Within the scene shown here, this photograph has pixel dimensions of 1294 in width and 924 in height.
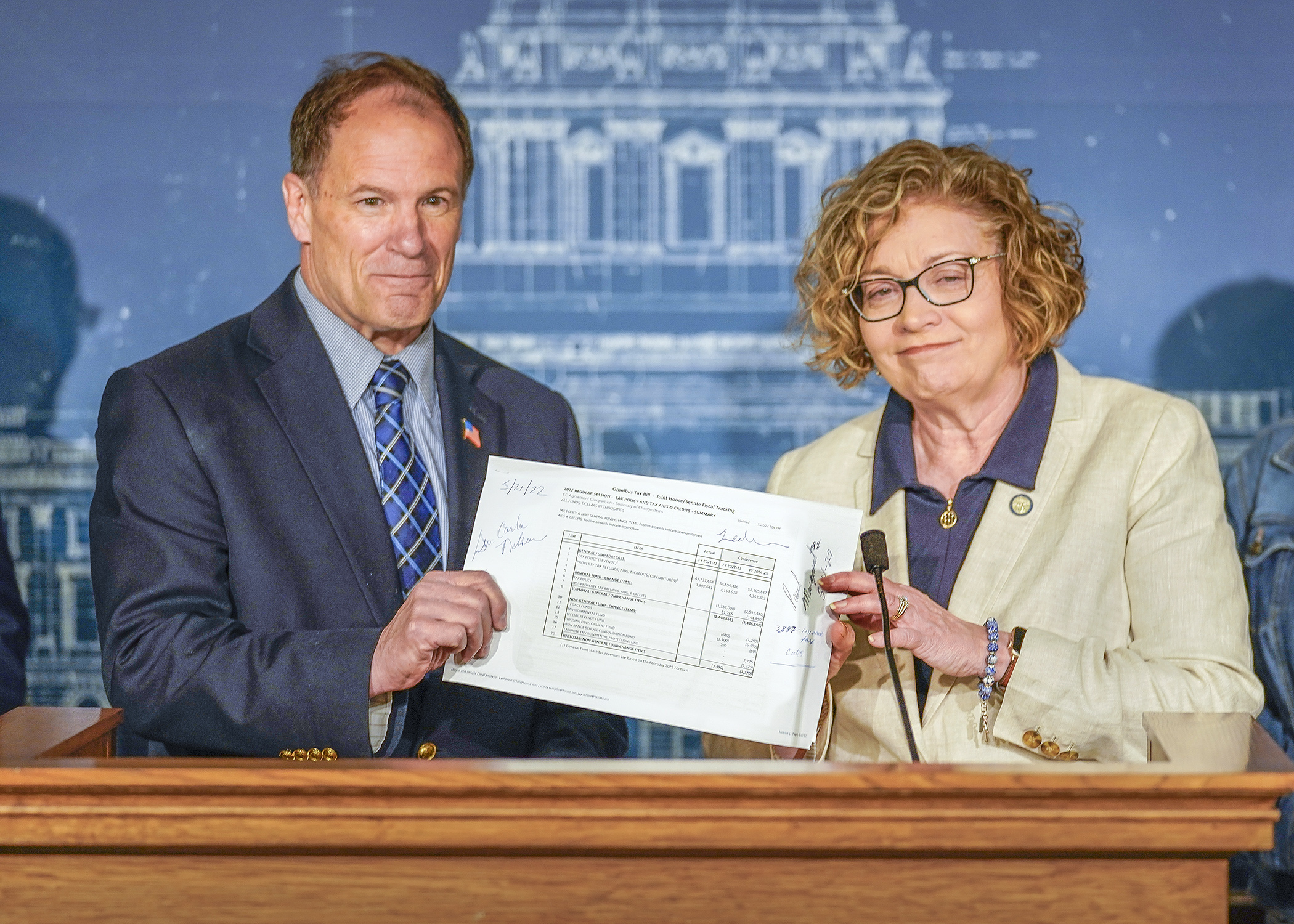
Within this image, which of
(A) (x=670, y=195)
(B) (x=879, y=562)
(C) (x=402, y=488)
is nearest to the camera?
(B) (x=879, y=562)

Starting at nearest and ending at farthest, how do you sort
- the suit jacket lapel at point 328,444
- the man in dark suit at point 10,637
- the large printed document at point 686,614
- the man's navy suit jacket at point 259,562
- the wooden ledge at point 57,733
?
the wooden ledge at point 57,733
the large printed document at point 686,614
the man's navy suit jacket at point 259,562
the suit jacket lapel at point 328,444
the man in dark suit at point 10,637

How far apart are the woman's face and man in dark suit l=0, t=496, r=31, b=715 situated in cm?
178

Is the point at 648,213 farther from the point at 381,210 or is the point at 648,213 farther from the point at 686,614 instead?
the point at 686,614

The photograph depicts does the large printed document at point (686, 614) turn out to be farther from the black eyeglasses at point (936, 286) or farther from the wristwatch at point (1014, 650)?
the black eyeglasses at point (936, 286)

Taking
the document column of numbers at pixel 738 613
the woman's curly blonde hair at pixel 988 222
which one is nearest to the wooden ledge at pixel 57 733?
the document column of numbers at pixel 738 613

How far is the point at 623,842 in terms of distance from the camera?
139 cm

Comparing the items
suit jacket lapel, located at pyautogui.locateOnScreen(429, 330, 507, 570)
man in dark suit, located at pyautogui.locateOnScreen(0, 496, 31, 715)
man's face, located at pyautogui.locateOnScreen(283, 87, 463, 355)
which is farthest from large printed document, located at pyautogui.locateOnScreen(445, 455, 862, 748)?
man in dark suit, located at pyautogui.locateOnScreen(0, 496, 31, 715)

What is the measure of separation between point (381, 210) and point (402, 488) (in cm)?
51

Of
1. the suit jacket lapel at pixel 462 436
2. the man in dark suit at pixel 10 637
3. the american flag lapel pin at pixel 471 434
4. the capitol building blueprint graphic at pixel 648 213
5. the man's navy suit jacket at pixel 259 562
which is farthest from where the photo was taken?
the capitol building blueprint graphic at pixel 648 213

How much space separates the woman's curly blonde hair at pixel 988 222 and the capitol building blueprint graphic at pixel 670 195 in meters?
1.07

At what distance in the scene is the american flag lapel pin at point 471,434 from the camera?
2.43m

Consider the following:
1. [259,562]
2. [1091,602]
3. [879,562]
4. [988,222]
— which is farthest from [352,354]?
[1091,602]
